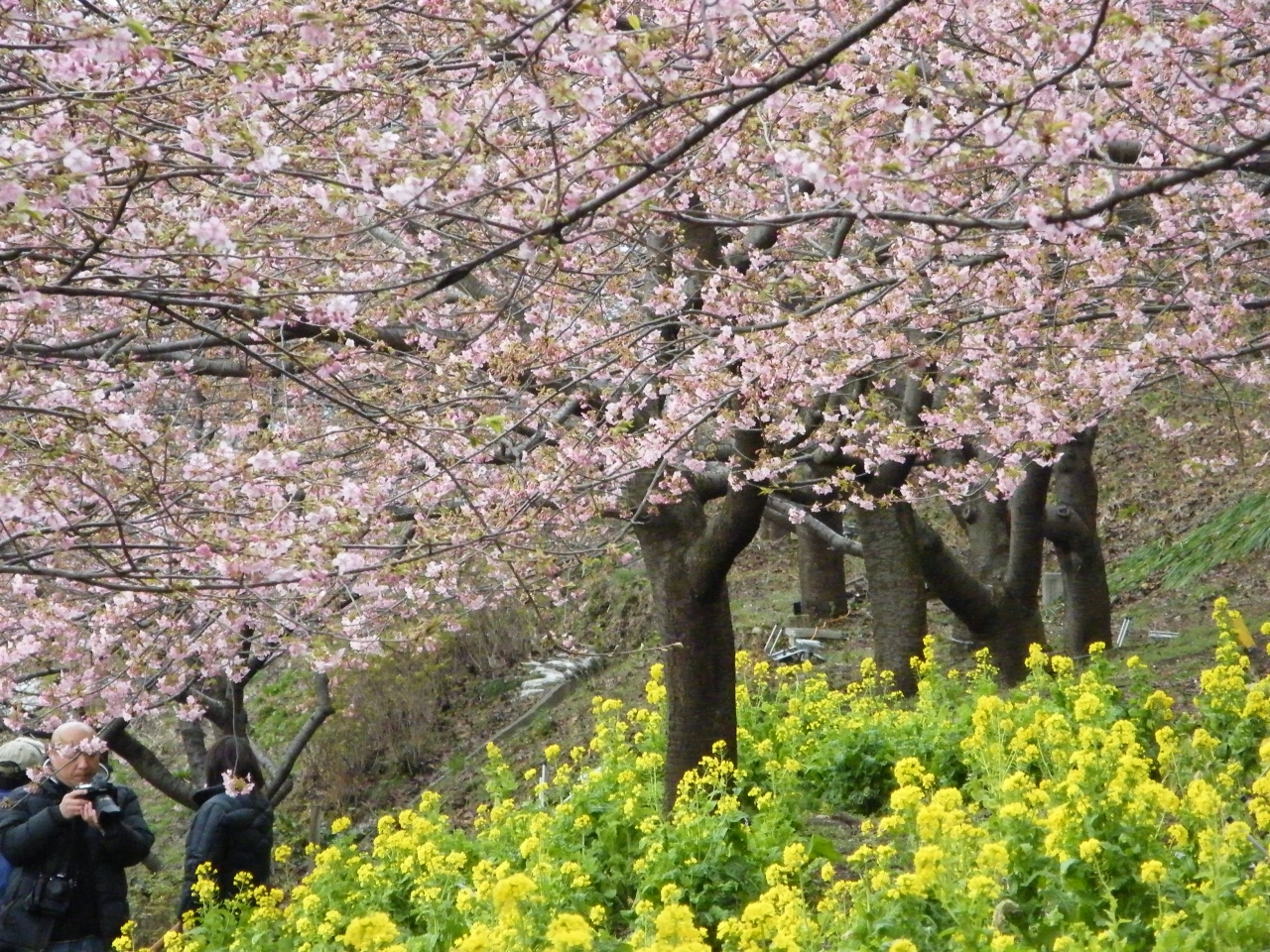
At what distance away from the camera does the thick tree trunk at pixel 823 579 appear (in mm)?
14969

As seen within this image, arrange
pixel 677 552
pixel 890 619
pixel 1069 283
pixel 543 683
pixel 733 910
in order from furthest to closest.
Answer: pixel 543 683 → pixel 890 619 → pixel 677 552 → pixel 1069 283 → pixel 733 910

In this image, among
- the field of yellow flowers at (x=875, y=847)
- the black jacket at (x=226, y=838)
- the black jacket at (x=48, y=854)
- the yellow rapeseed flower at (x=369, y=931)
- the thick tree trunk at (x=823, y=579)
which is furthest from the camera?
the thick tree trunk at (x=823, y=579)

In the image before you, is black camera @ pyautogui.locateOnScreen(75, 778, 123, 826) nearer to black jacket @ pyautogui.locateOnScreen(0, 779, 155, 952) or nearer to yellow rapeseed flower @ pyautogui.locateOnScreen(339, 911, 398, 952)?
black jacket @ pyautogui.locateOnScreen(0, 779, 155, 952)

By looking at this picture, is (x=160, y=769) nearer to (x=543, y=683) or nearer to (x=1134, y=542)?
(x=543, y=683)

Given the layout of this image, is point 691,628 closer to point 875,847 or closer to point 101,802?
point 875,847

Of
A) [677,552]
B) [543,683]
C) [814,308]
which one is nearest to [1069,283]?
[814,308]

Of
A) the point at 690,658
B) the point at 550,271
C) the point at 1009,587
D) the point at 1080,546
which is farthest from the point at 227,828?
the point at 1080,546

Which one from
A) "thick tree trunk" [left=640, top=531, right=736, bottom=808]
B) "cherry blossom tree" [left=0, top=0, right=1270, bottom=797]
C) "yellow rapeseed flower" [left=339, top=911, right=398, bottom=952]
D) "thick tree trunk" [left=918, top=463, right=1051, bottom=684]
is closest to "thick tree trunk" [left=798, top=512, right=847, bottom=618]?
"thick tree trunk" [left=918, top=463, right=1051, bottom=684]

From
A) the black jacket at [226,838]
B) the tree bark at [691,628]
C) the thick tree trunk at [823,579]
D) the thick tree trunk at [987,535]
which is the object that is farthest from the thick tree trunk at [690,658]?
the thick tree trunk at [823,579]

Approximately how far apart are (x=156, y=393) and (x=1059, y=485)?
7.15 metres

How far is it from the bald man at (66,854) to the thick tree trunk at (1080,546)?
7.39 meters

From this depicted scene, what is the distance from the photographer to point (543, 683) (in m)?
15.1

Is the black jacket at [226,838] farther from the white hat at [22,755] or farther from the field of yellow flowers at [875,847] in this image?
the white hat at [22,755]

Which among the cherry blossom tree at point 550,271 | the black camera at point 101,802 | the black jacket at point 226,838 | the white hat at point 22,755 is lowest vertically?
the black jacket at point 226,838
